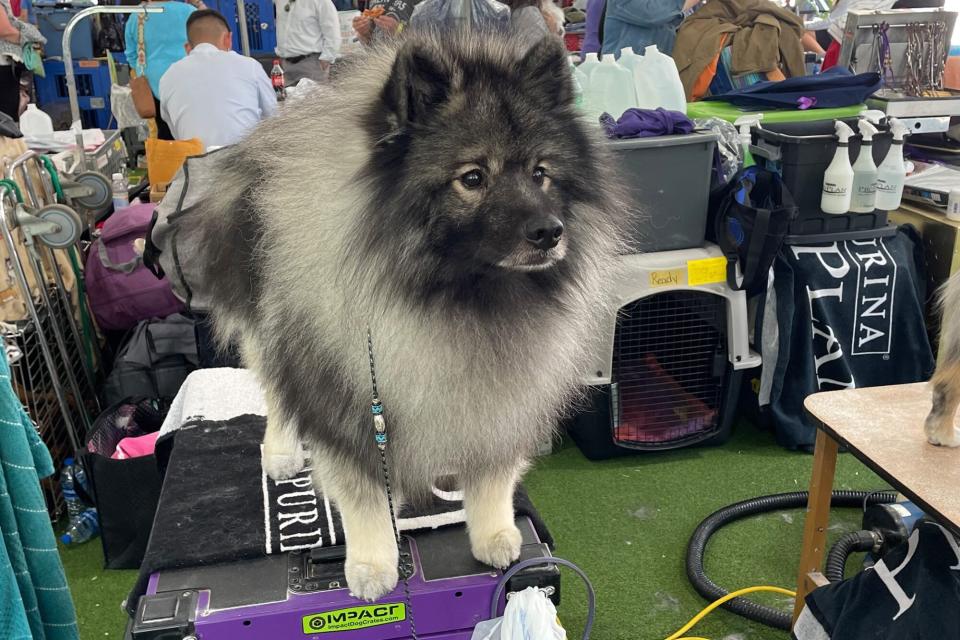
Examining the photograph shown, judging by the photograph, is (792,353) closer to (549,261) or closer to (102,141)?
(549,261)

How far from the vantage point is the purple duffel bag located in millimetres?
2971

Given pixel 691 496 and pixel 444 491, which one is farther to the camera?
pixel 691 496

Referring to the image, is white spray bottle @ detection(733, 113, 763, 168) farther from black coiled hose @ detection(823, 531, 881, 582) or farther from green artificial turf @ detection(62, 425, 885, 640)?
black coiled hose @ detection(823, 531, 881, 582)

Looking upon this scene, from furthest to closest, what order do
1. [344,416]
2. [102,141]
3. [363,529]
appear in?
[102,141] → [363,529] → [344,416]

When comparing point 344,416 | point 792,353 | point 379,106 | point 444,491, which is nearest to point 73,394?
point 444,491

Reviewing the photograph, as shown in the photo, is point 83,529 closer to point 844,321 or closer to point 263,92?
point 263,92

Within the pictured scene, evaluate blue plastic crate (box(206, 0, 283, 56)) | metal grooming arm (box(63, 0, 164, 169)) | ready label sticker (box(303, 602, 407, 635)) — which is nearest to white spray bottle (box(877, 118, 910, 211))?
ready label sticker (box(303, 602, 407, 635))

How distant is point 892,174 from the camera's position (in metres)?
2.75

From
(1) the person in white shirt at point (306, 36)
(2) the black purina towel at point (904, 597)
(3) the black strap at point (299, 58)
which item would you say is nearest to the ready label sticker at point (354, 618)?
(2) the black purina towel at point (904, 597)

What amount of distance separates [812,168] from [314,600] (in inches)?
86.1

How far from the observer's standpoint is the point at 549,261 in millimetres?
1261

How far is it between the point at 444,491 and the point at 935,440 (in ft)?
3.50

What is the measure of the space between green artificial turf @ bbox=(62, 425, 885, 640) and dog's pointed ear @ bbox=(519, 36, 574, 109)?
1.44m

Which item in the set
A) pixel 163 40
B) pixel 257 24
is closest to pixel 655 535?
pixel 163 40
